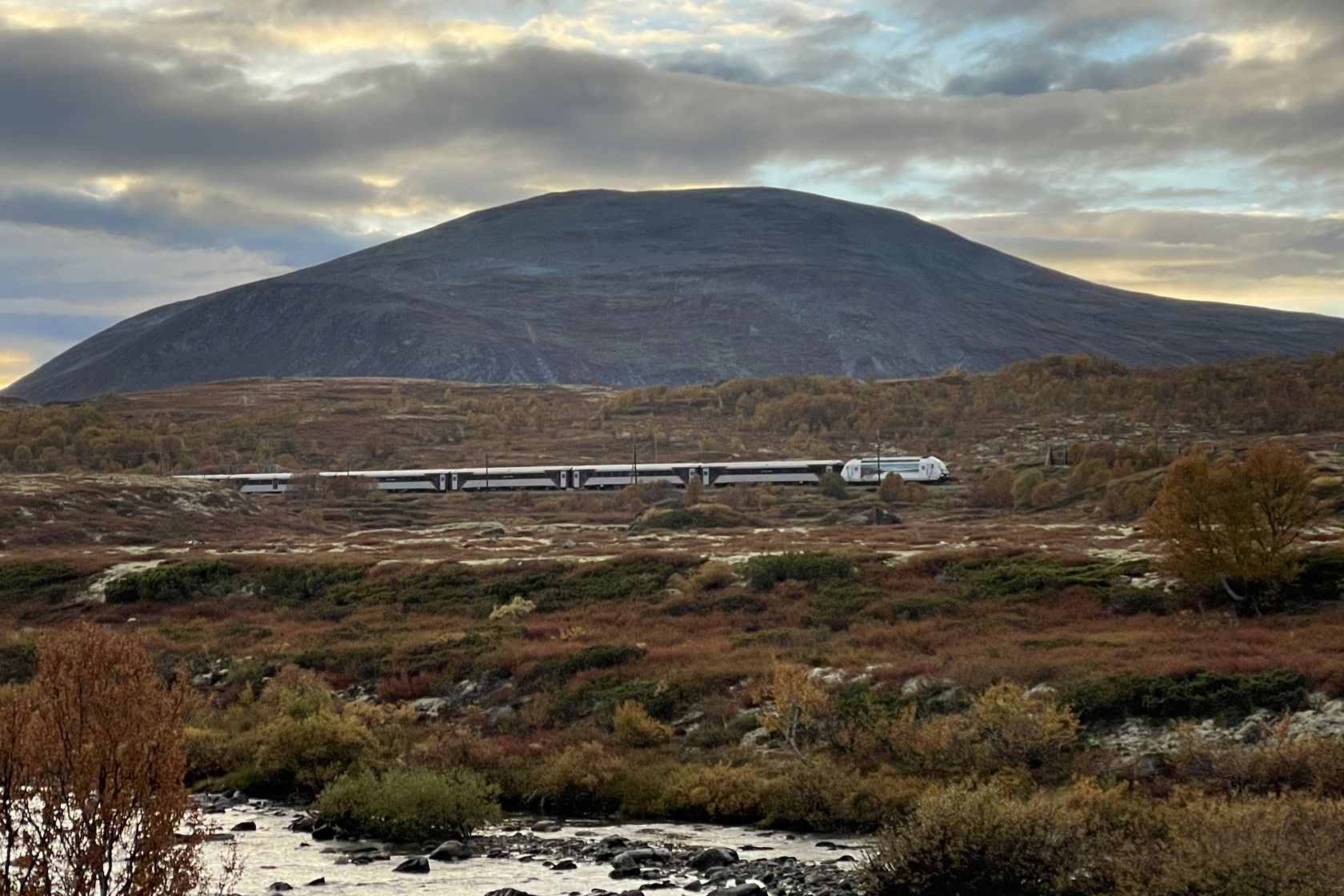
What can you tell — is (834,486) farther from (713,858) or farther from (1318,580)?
(713,858)

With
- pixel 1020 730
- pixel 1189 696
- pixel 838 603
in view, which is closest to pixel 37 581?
pixel 838 603

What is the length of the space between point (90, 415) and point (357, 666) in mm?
157458

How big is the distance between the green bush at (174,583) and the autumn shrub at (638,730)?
32.5 meters

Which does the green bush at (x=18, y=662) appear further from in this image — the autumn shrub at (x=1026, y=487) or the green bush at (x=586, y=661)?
the autumn shrub at (x=1026, y=487)

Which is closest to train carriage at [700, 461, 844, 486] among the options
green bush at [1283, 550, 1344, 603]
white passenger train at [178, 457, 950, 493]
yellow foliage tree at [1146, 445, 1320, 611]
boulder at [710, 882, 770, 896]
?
white passenger train at [178, 457, 950, 493]

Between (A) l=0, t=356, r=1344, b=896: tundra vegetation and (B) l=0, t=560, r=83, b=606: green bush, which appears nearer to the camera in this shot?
(A) l=0, t=356, r=1344, b=896: tundra vegetation

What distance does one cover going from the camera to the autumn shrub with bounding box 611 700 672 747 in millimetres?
35375

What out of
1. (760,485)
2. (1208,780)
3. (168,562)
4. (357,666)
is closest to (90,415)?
(760,485)

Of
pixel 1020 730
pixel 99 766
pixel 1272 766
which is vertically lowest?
pixel 1020 730

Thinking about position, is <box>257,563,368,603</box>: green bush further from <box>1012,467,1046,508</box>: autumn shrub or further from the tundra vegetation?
<box>1012,467,1046,508</box>: autumn shrub

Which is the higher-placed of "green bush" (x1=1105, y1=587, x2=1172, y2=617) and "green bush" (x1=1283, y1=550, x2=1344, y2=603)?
"green bush" (x1=1283, y1=550, x2=1344, y2=603)

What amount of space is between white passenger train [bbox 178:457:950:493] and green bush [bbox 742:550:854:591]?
3085 inches

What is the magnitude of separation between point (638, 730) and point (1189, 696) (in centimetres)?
1466

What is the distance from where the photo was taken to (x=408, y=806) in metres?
28.2
